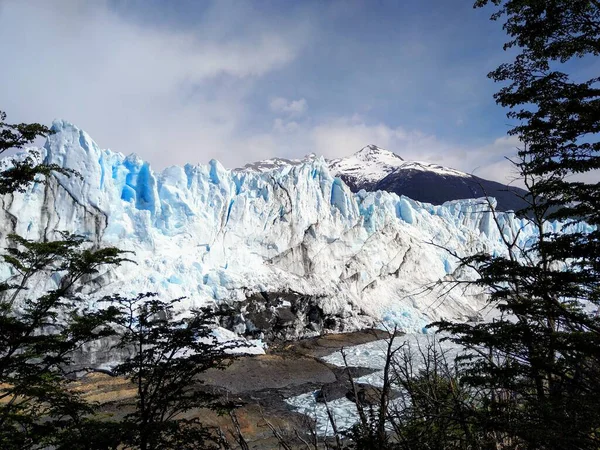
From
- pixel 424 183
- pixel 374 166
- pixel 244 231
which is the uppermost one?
pixel 374 166

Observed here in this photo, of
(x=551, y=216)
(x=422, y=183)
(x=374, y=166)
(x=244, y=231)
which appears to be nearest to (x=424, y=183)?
(x=422, y=183)

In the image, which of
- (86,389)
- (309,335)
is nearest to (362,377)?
(309,335)

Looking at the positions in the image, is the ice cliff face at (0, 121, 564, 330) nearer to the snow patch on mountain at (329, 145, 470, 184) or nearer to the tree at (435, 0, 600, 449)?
the tree at (435, 0, 600, 449)

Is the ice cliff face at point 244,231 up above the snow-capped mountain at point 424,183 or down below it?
below

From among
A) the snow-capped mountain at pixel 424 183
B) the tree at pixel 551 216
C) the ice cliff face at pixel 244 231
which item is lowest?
the tree at pixel 551 216

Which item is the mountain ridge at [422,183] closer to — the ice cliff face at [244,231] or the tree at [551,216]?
the ice cliff face at [244,231]

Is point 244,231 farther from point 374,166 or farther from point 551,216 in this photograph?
point 374,166

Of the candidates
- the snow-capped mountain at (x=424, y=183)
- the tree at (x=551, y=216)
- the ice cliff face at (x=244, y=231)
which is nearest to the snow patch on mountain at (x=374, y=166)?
the snow-capped mountain at (x=424, y=183)

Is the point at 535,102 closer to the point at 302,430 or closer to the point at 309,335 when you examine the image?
the point at 302,430
